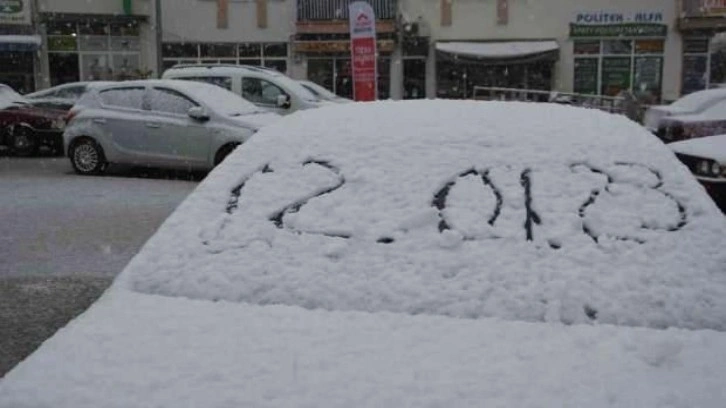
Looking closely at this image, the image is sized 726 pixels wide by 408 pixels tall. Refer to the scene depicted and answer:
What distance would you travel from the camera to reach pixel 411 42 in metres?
27.5

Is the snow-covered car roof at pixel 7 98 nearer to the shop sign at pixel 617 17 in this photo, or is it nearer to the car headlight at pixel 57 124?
the car headlight at pixel 57 124

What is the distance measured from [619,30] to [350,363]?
26863 mm

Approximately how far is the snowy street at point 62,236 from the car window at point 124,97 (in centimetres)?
109

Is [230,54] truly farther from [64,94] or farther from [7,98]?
[7,98]

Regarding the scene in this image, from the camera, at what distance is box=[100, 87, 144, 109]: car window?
39.5 ft

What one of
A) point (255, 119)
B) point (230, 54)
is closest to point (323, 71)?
point (230, 54)

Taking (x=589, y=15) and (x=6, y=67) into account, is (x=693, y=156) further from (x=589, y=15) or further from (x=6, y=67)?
(x=6, y=67)

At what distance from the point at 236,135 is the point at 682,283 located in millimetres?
9248

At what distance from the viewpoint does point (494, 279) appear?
2.50 meters

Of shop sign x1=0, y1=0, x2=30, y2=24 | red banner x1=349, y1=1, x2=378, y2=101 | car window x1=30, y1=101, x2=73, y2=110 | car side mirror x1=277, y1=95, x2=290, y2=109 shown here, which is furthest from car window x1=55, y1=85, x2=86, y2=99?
shop sign x1=0, y1=0, x2=30, y2=24

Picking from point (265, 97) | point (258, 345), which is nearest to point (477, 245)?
point (258, 345)

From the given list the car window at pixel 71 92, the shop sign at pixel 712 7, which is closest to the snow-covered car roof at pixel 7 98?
the car window at pixel 71 92

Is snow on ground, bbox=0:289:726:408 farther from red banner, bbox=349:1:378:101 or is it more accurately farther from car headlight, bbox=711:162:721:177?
red banner, bbox=349:1:378:101

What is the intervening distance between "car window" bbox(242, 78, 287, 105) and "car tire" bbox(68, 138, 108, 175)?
11.2 ft
